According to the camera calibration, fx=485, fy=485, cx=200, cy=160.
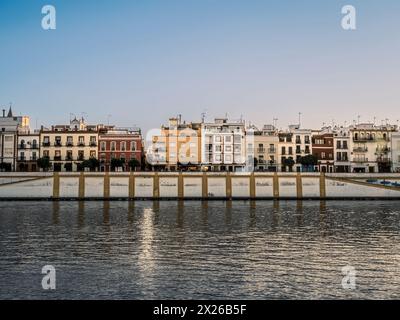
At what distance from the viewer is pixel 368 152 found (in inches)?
3546

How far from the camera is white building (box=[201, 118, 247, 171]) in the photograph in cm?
8681

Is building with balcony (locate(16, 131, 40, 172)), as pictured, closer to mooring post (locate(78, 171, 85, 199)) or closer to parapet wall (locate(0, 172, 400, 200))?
parapet wall (locate(0, 172, 400, 200))

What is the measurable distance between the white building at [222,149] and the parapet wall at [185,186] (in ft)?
64.4

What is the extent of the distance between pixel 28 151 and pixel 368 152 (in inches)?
2431

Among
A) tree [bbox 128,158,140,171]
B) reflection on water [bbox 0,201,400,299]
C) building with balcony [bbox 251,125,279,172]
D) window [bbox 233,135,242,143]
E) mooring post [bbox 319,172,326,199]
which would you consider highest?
window [bbox 233,135,242,143]

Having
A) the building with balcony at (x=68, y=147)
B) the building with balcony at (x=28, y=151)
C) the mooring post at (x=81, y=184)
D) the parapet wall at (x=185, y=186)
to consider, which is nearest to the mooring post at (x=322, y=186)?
the parapet wall at (x=185, y=186)

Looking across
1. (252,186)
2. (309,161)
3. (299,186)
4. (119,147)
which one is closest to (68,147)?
(119,147)

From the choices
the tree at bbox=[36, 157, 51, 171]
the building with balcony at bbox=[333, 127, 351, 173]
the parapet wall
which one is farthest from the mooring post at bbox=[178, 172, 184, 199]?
the building with balcony at bbox=[333, 127, 351, 173]

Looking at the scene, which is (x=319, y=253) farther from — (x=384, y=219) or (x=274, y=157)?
(x=274, y=157)

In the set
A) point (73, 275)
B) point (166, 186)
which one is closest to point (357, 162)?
point (166, 186)

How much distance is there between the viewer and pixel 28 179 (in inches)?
2611

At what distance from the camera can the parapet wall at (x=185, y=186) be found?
6588cm

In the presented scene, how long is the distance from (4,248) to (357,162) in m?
77.2

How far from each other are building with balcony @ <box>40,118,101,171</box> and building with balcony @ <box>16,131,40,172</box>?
1.03 m
